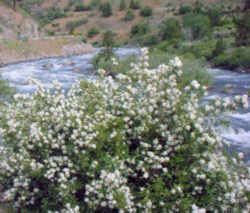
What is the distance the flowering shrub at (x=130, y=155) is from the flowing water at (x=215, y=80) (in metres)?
2.21

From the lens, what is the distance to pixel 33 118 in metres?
4.05

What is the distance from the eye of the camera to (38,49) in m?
29.9

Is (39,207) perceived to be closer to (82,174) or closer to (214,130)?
(82,174)

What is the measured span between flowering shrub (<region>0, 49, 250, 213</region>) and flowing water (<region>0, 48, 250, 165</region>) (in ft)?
7.27

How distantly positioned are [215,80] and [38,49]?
19.8m

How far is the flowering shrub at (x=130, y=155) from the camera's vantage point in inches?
129

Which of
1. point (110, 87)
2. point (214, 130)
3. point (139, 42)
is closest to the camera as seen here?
point (214, 130)

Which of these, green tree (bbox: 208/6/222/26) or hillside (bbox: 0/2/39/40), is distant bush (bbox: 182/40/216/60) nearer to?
green tree (bbox: 208/6/222/26)

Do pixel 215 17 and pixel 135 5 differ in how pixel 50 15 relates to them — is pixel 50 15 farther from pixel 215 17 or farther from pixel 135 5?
pixel 215 17

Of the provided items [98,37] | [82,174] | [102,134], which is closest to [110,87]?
[102,134]

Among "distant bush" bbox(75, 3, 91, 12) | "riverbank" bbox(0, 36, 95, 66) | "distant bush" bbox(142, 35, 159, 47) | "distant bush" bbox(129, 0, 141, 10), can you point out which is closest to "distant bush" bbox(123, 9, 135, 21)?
"distant bush" bbox(129, 0, 141, 10)

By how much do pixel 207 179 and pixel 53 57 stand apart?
28.4 m

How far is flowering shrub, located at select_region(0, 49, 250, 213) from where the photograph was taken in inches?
129

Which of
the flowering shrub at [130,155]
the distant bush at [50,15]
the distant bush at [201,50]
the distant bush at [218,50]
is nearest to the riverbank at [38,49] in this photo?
the distant bush at [201,50]
